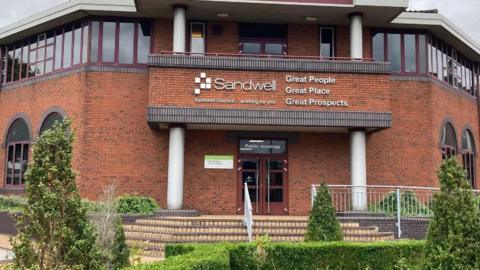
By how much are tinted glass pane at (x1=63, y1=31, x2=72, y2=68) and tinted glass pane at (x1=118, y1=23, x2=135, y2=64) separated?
2060 millimetres

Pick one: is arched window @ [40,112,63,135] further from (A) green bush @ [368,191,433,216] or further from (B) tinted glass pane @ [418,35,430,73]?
(B) tinted glass pane @ [418,35,430,73]

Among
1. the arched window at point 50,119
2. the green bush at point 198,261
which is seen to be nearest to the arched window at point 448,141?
the green bush at point 198,261

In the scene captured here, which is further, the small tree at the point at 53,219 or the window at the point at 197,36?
the window at the point at 197,36

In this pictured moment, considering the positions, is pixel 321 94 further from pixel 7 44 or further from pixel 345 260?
pixel 7 44

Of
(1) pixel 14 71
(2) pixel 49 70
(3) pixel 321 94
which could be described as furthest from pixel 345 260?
(1) pixel 14 71

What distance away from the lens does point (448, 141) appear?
20359mm

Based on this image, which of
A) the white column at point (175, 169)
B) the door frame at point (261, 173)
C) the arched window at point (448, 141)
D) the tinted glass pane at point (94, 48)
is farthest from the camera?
the arched window at point (448, 141)

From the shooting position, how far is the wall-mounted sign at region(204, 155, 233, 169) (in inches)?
710

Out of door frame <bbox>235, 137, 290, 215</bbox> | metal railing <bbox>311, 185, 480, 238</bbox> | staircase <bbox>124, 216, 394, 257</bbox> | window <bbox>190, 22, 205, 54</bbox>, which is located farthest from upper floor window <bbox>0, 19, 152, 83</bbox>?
metal railing <bbox>311, 185, 480, 238</bbox>

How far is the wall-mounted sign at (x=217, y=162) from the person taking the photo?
59.2 ft

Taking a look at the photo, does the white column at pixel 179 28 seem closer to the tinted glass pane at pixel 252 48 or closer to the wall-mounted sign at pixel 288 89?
the wall-mounted sign at pixel 288 89

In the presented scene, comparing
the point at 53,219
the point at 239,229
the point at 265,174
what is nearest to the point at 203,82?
the point at 265,174

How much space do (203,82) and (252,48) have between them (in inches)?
130

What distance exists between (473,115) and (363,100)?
862cm
